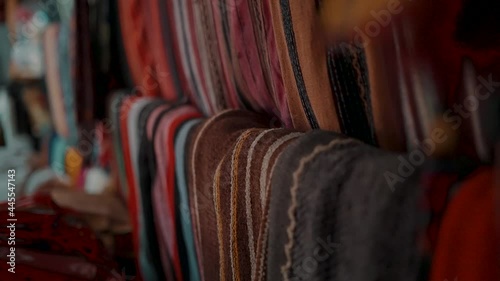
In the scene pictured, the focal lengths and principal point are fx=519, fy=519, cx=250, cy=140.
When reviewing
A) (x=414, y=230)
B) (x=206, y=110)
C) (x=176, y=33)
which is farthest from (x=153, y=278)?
(x=414, y=230)

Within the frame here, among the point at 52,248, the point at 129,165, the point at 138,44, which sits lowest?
the point at 52,248

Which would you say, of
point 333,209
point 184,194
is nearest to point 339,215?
point 333,209

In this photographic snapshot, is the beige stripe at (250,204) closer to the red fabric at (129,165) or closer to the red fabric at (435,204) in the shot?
the red fabric at (435,204)

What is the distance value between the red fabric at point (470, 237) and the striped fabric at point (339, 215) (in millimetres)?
23

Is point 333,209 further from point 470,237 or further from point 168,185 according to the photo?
point 168,185

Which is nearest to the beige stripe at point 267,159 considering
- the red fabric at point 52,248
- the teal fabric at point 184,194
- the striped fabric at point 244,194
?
the striped fabric at point 244,194

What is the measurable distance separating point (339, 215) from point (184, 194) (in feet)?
1.45

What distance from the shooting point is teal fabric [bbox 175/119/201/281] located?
2.65 ft

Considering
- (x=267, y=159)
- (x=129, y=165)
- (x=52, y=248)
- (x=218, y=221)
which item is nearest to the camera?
(x=267, y=159)

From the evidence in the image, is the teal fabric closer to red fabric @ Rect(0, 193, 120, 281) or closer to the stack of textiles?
the stack of textiles

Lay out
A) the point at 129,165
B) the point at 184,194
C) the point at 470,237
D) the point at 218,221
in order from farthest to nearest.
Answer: the point at 129,165 < the point at 184,194 < the point at 218,221 < the point at 470,237

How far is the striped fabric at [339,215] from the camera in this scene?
0.39 meters

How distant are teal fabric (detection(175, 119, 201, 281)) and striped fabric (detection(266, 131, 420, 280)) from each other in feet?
1.16

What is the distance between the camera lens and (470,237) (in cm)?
37
